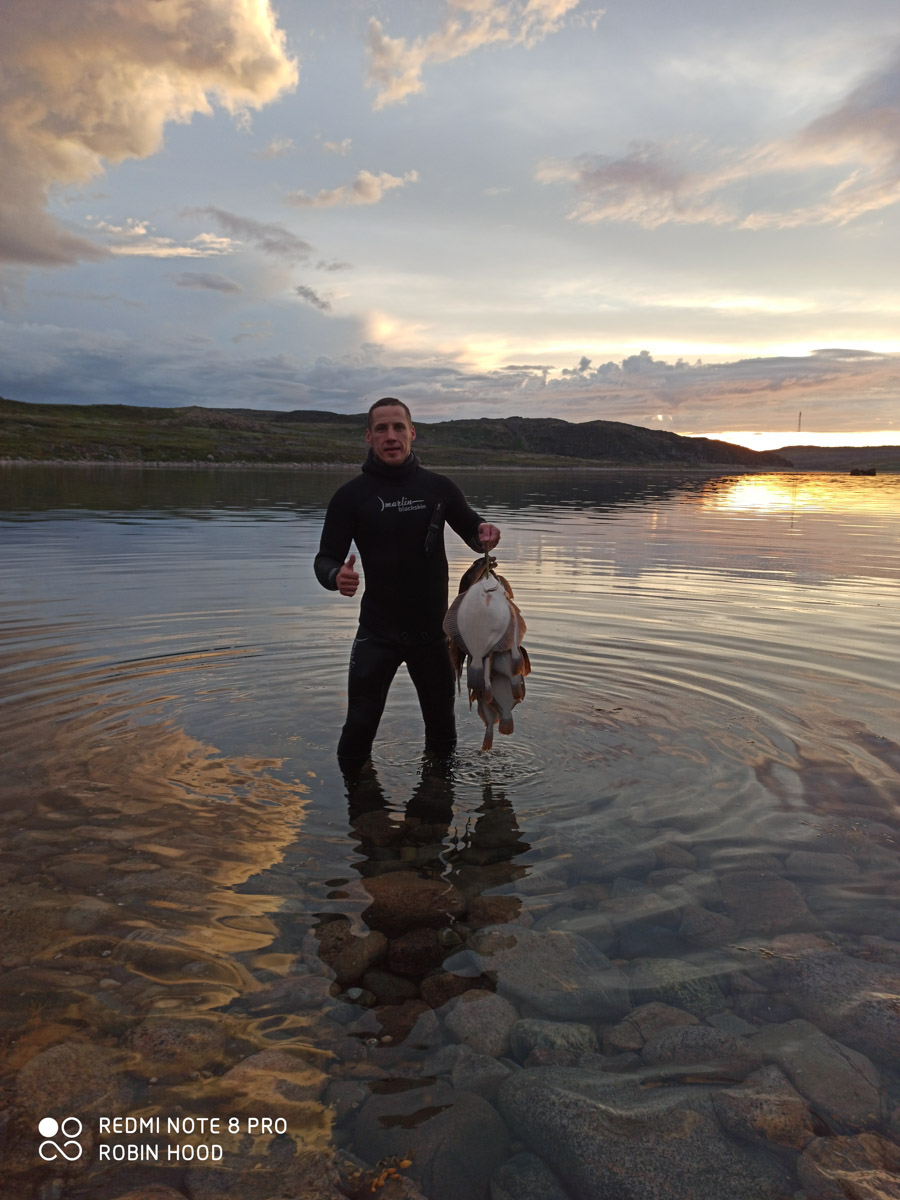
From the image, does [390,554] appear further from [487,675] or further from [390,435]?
[487,675]

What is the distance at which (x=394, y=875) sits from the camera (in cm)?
559

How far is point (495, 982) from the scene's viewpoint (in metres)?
4.45

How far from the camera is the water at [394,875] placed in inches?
144

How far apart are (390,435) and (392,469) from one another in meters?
0.33

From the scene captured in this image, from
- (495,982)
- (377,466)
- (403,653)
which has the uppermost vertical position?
(377,466)

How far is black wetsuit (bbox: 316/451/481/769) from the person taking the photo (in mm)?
7113

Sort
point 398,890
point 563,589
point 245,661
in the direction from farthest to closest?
point 563,589
point 245,661
point 398,890

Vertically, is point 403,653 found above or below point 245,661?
above

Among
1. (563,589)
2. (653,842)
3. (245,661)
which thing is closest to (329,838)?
(653,842)

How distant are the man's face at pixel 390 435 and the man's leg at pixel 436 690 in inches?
71.2

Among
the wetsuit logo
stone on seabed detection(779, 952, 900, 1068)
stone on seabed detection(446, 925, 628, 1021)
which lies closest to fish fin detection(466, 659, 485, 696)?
the wetsuit logo

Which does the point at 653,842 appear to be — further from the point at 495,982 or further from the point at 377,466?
the point at 377,466

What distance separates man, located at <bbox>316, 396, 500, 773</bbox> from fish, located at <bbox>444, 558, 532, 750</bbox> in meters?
0.93

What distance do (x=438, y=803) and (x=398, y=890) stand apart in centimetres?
160
